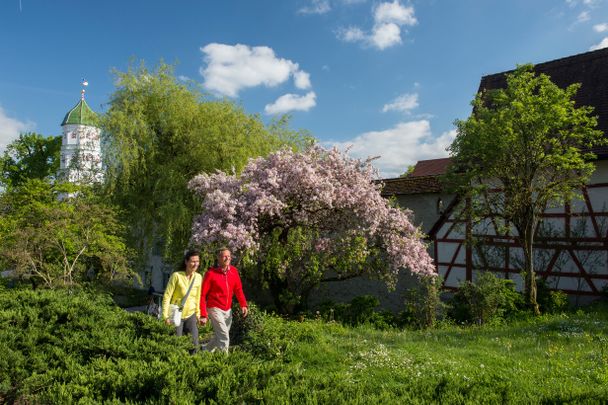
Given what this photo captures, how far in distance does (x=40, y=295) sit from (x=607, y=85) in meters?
17.2

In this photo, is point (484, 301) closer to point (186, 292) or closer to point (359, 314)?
point (359, 314)

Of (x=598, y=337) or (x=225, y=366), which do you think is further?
(x=598, y=337)

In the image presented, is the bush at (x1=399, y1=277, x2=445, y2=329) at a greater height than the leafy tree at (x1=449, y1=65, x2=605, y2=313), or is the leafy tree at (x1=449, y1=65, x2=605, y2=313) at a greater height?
the leafy tree at (x1=449, y1=65, x2=605, y2=313)

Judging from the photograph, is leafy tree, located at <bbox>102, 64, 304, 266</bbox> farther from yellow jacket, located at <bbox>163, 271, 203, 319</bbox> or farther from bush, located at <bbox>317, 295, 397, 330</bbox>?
yellow jacket, located at <bbox>163, 271, 203, 319</bbox>

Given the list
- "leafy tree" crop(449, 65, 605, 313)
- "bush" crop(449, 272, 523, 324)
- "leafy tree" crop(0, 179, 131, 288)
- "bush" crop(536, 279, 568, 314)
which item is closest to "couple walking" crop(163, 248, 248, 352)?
"bush" crop(449, 272, 523, 324)

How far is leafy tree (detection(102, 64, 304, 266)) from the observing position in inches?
627

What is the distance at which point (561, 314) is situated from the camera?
41.2 feet

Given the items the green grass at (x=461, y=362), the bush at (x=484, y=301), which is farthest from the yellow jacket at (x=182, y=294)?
the bush at (x=484, y=301)

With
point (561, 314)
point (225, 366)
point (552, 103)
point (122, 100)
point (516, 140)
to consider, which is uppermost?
point (122, 100)

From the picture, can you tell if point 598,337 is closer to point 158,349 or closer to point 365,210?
point 365,210

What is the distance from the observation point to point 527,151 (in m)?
12.9

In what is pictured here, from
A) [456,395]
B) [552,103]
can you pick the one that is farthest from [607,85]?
[456,395]

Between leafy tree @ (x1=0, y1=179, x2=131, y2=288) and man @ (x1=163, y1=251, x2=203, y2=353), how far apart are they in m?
7.45

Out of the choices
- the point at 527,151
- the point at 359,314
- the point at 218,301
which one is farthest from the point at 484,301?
the point at 218,301
